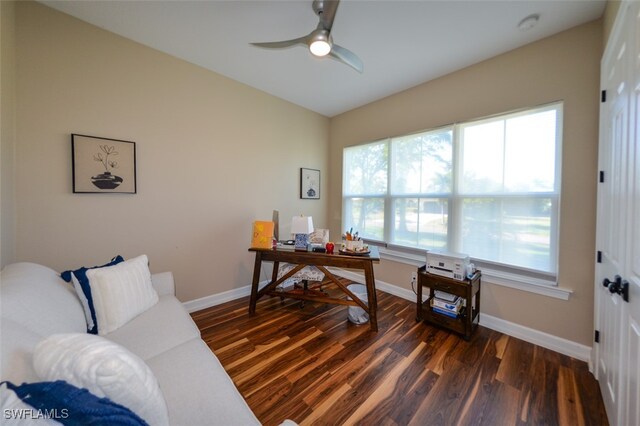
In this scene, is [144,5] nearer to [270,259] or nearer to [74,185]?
[74,185]

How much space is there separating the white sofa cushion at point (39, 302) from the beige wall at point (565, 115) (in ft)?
10.3

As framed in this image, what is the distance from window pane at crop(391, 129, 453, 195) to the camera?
8.54ft

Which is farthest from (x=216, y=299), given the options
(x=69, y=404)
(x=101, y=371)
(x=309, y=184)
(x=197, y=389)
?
(x=69, y=404)

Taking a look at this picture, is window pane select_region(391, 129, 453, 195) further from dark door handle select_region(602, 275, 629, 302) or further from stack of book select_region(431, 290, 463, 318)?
dark door handle select_region(602, 275, 629, 302)

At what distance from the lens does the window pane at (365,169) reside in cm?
325

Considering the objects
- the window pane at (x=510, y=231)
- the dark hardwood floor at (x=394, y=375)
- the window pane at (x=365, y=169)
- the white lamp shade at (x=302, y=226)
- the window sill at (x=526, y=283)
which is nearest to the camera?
the dark hardwood floor at (x=394, y=375)

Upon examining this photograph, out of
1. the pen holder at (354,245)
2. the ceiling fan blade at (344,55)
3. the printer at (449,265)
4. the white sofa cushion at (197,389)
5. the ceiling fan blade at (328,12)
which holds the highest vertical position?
the ceiling fan blade at (328,12)

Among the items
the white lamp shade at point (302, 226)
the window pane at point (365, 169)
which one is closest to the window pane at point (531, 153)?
the window pane at point (365, 169)

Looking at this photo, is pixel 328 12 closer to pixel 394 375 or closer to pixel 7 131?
pixel 7 131

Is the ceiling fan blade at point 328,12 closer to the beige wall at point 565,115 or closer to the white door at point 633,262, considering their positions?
the white door at point 633,262

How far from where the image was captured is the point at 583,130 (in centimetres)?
181

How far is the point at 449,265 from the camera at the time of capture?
2186 millimetres

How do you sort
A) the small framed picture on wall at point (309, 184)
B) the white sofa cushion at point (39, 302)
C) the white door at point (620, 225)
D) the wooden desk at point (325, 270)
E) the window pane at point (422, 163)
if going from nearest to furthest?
the white sofa cushion at point (39, 302)
the white door at point (620, 225)
the wooden desk at point (325, 270)
the window pane at point (422, 163)
the small framed picture on wall at point (309, 184)

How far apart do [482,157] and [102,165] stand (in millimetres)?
3587
